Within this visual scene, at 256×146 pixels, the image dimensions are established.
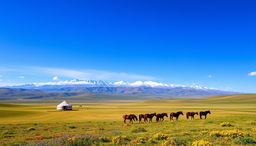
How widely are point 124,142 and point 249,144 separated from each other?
24.9 feet

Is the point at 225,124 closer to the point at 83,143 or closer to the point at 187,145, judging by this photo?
the point at 187,145


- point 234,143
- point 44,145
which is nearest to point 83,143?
point 44,145

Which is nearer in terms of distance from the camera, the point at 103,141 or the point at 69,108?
the point at 103,141

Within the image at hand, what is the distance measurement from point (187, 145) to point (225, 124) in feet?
45.3

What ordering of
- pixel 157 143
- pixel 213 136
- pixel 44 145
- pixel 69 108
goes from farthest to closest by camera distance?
1. pixel 69 108
2. pixel 213 136
3. pixel 157 143
4. pixel 44 145

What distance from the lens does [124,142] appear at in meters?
13.2

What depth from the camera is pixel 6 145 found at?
1384 centimetres

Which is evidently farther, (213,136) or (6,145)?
(213,136)

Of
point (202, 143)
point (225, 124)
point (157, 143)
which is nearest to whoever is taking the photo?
point (202, 143)

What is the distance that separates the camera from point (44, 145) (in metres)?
12.0

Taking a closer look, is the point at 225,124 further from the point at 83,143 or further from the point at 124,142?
the point at 83,143

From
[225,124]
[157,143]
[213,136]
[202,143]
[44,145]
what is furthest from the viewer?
[225,124]

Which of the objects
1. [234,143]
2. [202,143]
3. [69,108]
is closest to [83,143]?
[202,143]

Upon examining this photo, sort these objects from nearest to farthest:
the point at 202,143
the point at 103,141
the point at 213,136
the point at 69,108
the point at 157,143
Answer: the point at 202,143
the point at 157,143
the point at 103,141
the point at 213,136
the point at 69,108
